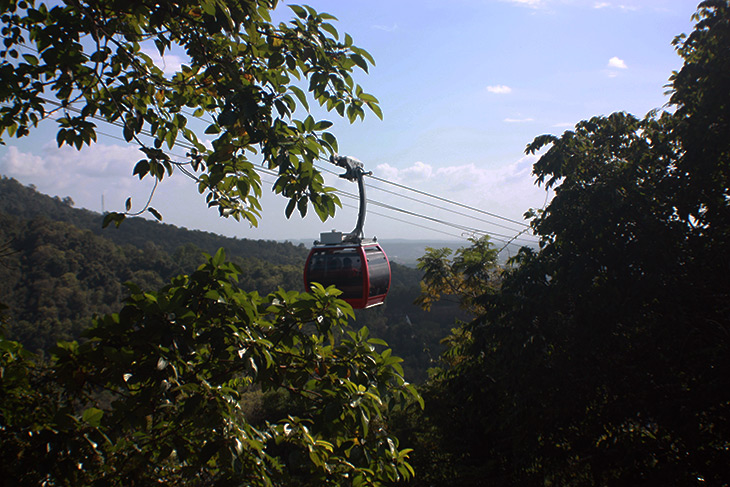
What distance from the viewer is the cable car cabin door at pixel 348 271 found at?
21.2 feet

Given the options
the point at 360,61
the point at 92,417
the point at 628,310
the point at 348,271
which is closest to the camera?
the point at 92,417

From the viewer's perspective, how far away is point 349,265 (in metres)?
6.50

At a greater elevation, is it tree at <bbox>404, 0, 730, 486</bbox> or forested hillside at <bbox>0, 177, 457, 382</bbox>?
tree at <bbox>404, 0, 730, 486</bbox>

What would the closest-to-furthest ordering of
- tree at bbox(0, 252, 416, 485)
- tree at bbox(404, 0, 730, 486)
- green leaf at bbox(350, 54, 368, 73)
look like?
tree at bbox(0, 252, 416, 485)
green leaf at bbox(350, 54, 368, 73)
tree at bbox(404, 0, 730, 486)

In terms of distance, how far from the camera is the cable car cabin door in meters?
6.46

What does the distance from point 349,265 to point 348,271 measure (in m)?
0.09

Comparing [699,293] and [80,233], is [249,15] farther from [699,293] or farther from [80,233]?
[80,233]

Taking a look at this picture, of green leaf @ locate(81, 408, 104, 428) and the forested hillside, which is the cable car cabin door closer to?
green leaf @ locate(81, 408, 104, 428)

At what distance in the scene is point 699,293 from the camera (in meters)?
5.19

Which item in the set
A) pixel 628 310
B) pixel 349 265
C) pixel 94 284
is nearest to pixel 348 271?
pixel 349 265

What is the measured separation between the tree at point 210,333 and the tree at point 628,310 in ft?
14.5

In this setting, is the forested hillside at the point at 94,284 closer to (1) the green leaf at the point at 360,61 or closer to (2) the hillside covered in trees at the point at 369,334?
(2) the hillside covered in trees at the point at 369,334

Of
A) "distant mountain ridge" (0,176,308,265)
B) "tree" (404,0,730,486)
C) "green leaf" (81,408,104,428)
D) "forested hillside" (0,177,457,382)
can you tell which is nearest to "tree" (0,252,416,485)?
"green leaf" (81,408,104,428)

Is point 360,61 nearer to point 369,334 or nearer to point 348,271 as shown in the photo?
point 369,334
